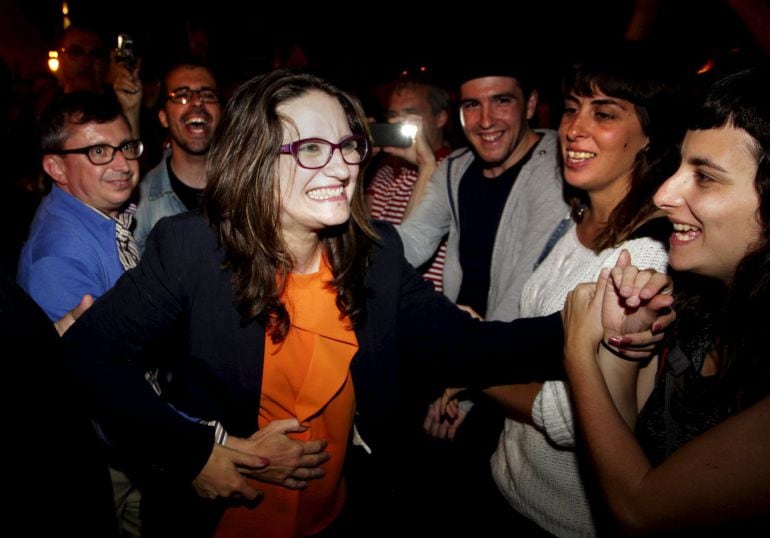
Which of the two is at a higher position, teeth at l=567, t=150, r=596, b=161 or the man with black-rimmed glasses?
teeth at l=567, t=150, r=596, b=161

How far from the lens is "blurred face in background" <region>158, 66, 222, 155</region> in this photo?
3350mm

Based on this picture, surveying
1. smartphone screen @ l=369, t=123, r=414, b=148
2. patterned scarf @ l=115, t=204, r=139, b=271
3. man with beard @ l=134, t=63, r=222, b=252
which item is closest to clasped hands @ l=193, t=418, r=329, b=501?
patterned scarf @ l=115, t=204, r=139, b=271

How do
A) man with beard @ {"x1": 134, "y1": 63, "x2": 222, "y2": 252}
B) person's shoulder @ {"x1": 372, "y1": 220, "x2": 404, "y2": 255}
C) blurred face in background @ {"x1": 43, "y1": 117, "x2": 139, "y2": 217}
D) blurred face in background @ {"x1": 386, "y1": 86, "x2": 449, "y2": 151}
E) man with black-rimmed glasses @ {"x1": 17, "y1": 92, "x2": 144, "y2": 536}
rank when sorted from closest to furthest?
person's shoulder @ {"x1": 372, "y1": 220, "x2": 404, "y2": 255}
man with black-rimmed glasses @ {"x1": 17, "y1": 92, "x2": 144, "y2": 536}
blurred face in background @ {"x1": 43, "y1": 117, "x2": 139, "y2": 217}
man with beard @ {"x1": 134, "y1": 63, "x2": 222, "y2": 252}
blurred face in background @ {"x1": 386, "y1": 86, "x2": 449, "y2": 151}

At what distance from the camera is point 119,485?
88.6 inches

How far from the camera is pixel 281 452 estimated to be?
154 centimetres

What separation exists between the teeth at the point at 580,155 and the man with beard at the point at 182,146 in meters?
2.38

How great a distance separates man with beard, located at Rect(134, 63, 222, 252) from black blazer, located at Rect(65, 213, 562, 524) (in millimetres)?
1806

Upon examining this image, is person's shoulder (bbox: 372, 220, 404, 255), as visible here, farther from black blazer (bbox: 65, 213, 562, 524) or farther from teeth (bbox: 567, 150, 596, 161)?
teeth (bbox: 567, 150, 596, 161)

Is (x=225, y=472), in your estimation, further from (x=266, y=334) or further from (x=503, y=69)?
(x=503, y=69)

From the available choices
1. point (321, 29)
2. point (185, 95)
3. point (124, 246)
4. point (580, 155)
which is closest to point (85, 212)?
point (124, 246)

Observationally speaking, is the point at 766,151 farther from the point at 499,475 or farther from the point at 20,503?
the point at 20,503

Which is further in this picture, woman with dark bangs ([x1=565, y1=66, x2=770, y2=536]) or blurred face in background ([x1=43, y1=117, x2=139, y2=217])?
blurred face in background ([x1=43, y1=117, x2=139, y2=217])

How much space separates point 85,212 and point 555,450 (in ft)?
7.60

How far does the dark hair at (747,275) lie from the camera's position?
113 cm
